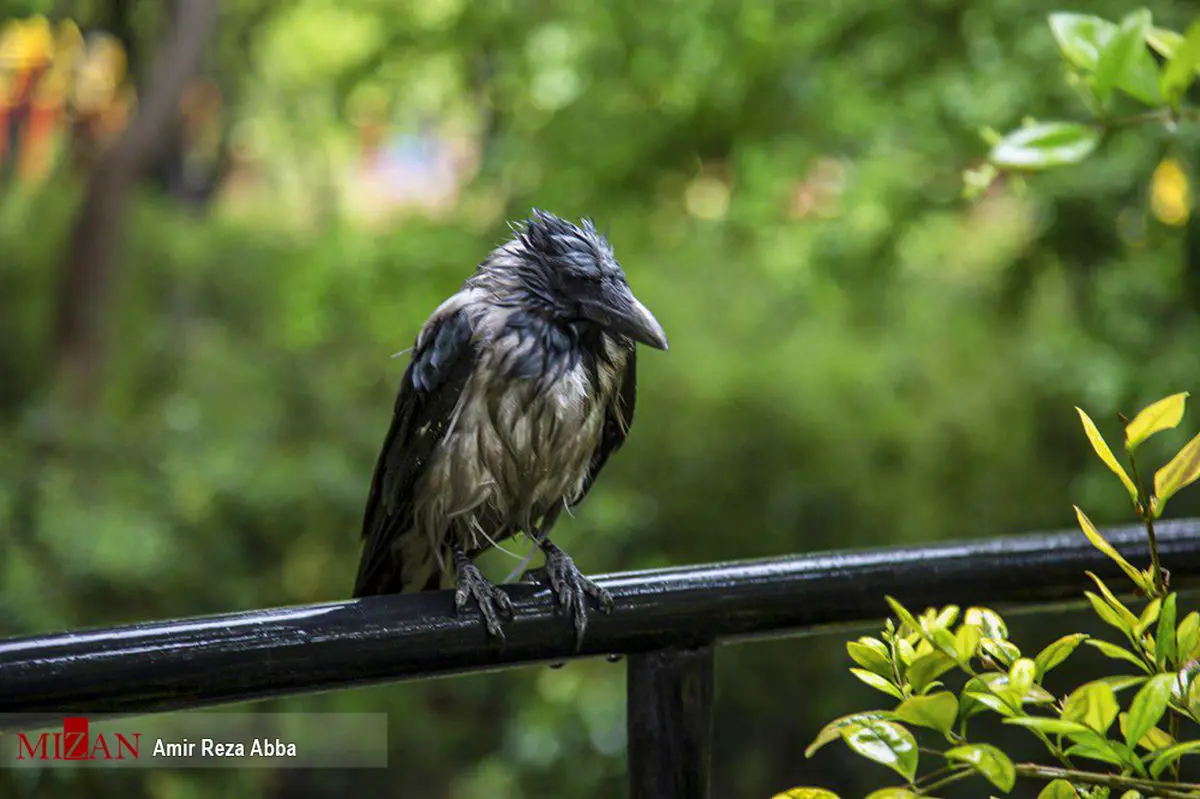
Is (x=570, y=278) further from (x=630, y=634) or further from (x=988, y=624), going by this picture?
(x=988, y=624)

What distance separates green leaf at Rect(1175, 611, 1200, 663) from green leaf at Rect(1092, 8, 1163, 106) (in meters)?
0.46

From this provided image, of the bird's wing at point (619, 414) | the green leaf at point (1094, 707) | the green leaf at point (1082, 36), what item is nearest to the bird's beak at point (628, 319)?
the bird's wing at point (619, 414)

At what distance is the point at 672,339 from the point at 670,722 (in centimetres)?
388

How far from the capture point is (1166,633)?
807mm

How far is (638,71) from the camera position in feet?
11.3

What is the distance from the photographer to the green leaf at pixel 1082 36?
1083mm

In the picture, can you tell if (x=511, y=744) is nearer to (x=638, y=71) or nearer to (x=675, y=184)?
(x=675, y=184)

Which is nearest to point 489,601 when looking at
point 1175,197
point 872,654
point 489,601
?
point 489,601

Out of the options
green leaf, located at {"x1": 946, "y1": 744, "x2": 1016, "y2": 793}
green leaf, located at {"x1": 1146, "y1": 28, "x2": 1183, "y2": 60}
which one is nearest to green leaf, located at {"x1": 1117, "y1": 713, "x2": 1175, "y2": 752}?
green leaf, located at {"x1": 946, "y1": 744, "x2": 1016, "y2": 793}

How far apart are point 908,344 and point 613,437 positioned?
337 cm

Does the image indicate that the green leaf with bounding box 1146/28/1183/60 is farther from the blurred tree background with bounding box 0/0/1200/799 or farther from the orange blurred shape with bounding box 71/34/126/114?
the orange blurred shape with bounding box 71/34/126/114

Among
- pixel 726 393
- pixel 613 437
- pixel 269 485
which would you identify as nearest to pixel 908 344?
pixel 726 393

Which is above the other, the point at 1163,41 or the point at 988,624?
the point at 1163,41

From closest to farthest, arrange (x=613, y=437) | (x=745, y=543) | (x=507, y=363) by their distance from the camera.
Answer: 1. (x=507, y=363)
2. (x=613, y=437)
3. (x=745, y=543)
